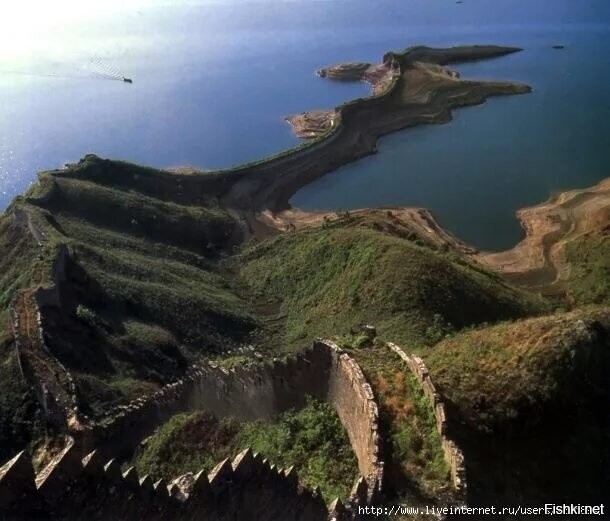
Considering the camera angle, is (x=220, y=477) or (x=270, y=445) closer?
(x=220, y=477)

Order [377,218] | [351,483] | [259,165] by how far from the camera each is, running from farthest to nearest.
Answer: [259,165], [377,218], [351,483]

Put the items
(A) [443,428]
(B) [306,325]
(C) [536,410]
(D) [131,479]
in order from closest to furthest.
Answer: (D) [131,479] < (A) [443,428] < (C) [536,410] < (B) [306,325]

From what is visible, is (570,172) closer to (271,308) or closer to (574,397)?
(271,308)

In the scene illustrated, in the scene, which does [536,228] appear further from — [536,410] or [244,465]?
[244,465]

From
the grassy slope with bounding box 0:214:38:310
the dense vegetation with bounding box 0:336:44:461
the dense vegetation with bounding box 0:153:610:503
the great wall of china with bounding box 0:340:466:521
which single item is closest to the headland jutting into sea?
the dense vegetation with bounding box 0:153:610:503

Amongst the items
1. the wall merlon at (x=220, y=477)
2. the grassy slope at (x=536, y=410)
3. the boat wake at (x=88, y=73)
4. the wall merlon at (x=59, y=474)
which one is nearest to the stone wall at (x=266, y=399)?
the grassy slope at (x=536, y=410)

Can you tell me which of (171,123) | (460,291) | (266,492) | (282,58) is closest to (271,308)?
(460,291)

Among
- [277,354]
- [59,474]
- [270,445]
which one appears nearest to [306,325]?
[277,354]

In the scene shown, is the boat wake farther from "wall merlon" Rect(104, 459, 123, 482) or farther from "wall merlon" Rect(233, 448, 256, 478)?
"wall merlon" Rect(104, 459, 123, 482)
